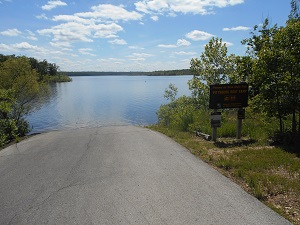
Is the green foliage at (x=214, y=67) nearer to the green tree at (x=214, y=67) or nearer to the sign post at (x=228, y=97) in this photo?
the green tree at (x=214, y=67)

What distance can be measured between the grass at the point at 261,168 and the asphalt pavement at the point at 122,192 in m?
0.29

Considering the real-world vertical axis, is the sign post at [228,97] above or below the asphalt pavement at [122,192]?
above

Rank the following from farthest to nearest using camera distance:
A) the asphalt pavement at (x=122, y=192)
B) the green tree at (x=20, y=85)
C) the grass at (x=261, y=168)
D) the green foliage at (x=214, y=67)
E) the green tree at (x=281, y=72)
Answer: the green tree at (x=20, y=85) → the green foliage at (x=214, y=67) → the green tree at (x=281, y=72) → the grass at (x=261, y=168) → the asphalt pavement at (x=122, y=192)

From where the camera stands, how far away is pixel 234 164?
262 inches

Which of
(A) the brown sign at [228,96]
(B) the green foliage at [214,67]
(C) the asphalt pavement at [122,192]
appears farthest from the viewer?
(B) the green foliage at [214,67]

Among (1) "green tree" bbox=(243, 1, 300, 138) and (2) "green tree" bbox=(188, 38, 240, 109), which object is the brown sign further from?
(2) "green tree" bbox=(188, 38, 240, 109)

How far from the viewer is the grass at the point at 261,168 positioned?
4820mm

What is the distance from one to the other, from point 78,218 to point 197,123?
9.66 metres

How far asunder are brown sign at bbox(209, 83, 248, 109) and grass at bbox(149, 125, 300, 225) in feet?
4.63

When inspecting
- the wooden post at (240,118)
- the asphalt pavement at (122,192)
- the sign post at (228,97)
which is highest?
the sign post at (228,97)

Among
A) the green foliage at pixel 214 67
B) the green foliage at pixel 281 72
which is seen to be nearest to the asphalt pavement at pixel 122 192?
the green foliage at pixel 281 72

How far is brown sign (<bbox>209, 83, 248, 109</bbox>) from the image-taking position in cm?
966

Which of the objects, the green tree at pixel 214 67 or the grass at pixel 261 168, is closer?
the grass at pixel 261 168

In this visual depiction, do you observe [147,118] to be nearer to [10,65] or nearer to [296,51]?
[10,65]
